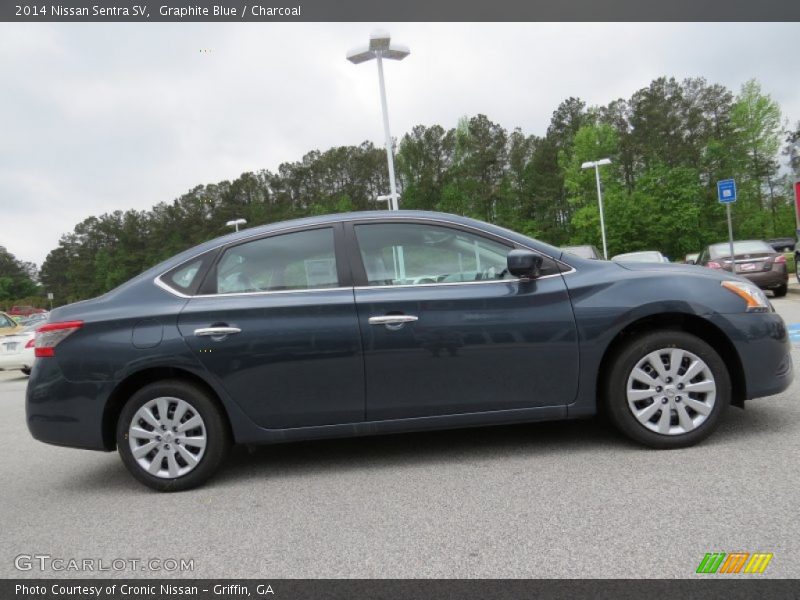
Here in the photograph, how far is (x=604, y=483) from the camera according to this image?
11.8 ft

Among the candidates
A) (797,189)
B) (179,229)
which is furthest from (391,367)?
(179,229)

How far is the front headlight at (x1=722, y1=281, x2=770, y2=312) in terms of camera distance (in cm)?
412

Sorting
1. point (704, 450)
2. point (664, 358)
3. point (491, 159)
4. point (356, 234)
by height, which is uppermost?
point (491, 159)

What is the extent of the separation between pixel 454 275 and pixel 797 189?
1612cm

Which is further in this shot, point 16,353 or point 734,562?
point 16,353

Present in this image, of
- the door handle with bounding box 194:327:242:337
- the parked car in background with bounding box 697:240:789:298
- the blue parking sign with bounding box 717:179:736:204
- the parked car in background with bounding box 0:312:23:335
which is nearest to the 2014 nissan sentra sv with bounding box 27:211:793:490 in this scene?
the door handle with bounding box 194:327:242:337

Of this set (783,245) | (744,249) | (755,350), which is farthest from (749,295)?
(783,245)

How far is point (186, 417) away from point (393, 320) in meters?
1.46

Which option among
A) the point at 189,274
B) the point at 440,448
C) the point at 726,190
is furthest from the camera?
the point at 726,190

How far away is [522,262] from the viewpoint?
13.0 ft

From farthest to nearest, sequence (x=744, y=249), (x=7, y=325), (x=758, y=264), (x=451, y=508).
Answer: (x=7, y=325), (x=744, y=249), (x=758, y=264), (x=451, y=508)

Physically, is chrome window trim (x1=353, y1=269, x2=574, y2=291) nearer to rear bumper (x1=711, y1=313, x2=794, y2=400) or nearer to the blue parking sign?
rear bumper (x1=711, y1=313, x2=794, y2=400)
